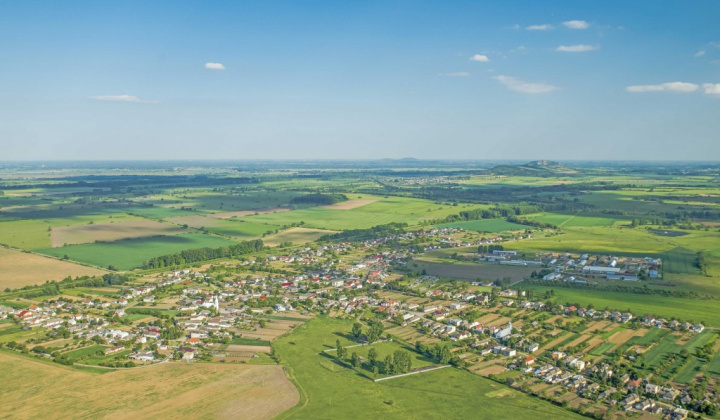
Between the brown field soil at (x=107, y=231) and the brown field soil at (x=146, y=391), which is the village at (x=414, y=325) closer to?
the brown field soil at (x=146, y=391)

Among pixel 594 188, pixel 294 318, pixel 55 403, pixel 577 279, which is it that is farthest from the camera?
pixel 594 188

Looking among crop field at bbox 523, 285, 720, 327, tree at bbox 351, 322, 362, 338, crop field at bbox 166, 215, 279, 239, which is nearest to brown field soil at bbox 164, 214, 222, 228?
crop field at bbox 166, 215, 279, 239

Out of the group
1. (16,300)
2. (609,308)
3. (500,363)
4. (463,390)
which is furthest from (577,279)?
(16,300)

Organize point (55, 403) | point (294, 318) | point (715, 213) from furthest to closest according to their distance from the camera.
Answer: point (715, 213), point (294, 318), point (55, 403)

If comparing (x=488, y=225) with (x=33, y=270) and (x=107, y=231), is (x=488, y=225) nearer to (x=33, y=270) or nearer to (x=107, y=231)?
(x=107, y=231)

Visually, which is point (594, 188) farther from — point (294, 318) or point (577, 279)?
point (294, 318)

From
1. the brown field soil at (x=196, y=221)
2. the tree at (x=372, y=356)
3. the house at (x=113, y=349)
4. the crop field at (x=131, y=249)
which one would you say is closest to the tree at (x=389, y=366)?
the tree at (x=372, y=356)
